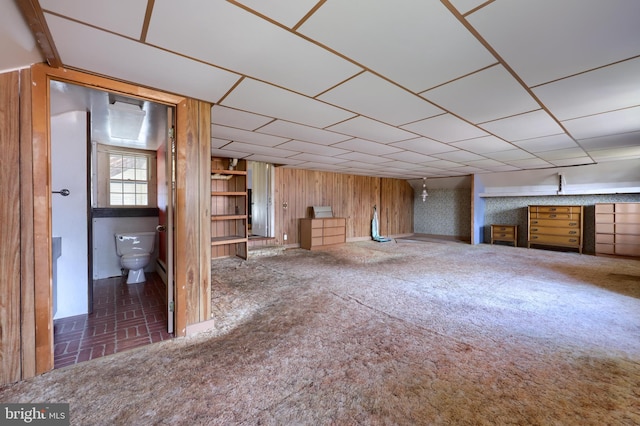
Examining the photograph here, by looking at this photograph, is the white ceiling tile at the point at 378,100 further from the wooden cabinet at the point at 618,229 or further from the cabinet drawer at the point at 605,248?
the cabinet drawer at the point at 605,248

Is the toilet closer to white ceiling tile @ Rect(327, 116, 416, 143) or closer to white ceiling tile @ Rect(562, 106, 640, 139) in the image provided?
white ceiling tile @ Rect(327, 116, 416, 143)

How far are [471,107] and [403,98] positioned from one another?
2.42 feet

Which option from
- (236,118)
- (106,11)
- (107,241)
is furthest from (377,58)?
(107,241)

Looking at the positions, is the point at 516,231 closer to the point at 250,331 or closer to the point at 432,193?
the point at 432,193

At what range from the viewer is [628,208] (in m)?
5.68

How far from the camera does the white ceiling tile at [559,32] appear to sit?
124 cm

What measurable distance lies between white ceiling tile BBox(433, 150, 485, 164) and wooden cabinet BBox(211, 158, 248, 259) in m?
3.91

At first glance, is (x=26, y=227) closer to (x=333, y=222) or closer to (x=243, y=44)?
(x=243, y=44)

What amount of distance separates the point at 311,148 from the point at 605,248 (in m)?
7.26

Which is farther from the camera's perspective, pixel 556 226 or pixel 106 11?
pixel 556 226

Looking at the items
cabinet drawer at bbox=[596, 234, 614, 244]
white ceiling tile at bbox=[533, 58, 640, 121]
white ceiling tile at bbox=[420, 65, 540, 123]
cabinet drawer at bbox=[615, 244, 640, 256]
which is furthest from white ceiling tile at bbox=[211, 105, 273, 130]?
cabinet drawer at bbox=[615, 244, 640, 256]

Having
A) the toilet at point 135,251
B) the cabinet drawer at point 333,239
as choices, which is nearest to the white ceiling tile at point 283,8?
the toilet at point 135,251

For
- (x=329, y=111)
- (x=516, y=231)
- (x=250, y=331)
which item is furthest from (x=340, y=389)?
(x=516, y=231)

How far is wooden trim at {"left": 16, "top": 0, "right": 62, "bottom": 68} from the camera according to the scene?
1.19m
